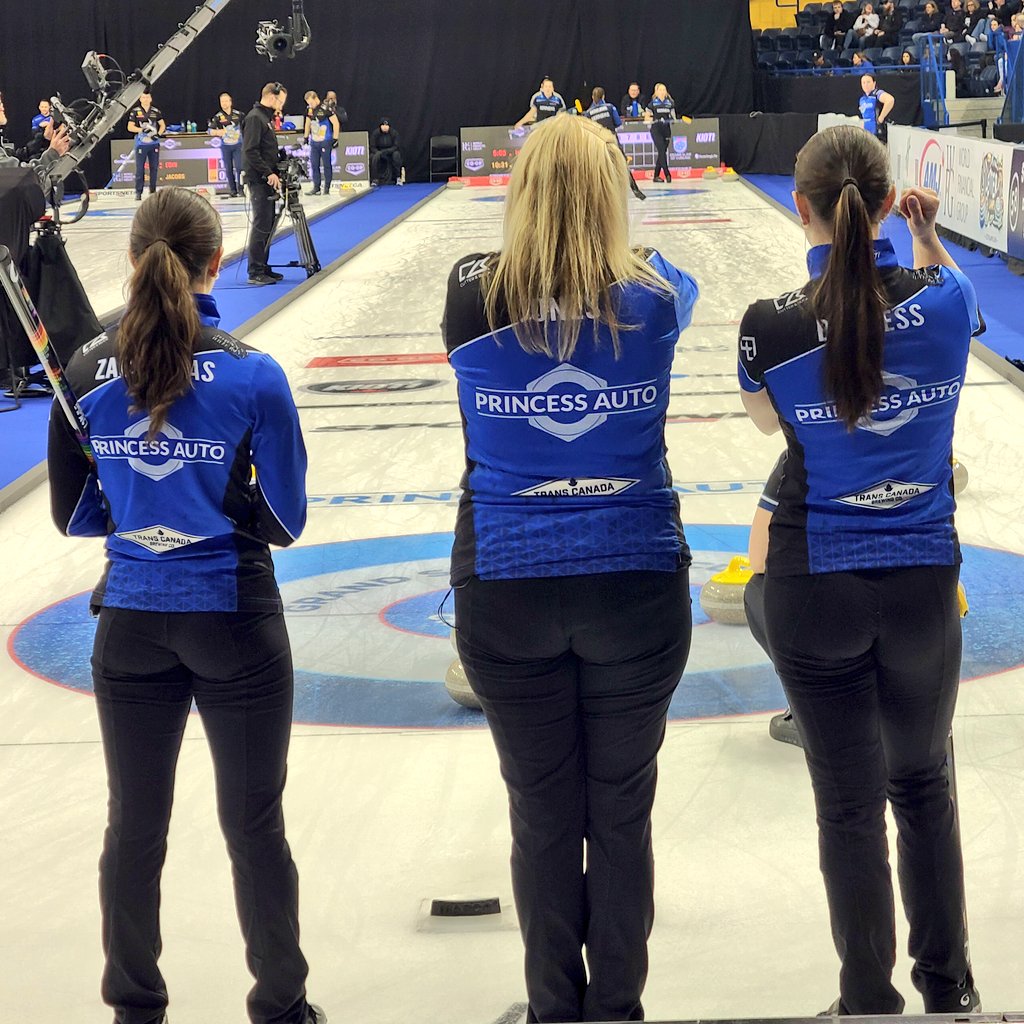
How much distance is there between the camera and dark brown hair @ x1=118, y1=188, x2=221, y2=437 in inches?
87.4

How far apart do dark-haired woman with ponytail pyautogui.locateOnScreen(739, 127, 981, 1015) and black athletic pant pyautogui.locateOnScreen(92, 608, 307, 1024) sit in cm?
86

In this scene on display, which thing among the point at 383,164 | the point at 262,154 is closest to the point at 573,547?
the point at 262,154

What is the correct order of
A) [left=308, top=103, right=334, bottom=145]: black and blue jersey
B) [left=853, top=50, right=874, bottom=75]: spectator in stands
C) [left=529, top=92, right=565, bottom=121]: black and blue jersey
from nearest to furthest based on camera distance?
1. [left=308, top=103, right=334, bottom=145]: black and blue jersey
2. [left=529, top=92, right=565, bottom=121]: black and blue jersey
3. [left=853, top=50, right=874, bottom=75]: spectator in stands

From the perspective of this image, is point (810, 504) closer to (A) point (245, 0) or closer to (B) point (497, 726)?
(B) point (497, 726)

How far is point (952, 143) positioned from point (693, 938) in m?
12.3

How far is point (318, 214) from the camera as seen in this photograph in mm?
20594

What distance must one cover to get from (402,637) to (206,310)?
2364 millimetres

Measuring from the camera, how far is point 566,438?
85.4 inches

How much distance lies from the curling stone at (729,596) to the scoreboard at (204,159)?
2150 cm

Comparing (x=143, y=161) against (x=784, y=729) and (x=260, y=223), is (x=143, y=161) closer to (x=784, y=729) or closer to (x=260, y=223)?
(x=260, y=223)

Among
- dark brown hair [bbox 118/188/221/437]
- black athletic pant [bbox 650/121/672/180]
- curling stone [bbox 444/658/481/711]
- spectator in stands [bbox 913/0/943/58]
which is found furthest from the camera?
spectator in stands [bbox 913/0/943/58]

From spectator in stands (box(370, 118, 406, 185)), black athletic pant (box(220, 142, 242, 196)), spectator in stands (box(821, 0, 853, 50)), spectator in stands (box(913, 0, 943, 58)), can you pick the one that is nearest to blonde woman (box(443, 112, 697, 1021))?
black athletic pant (box(220, 142, 242, 196))

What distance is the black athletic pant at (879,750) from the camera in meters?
2.23

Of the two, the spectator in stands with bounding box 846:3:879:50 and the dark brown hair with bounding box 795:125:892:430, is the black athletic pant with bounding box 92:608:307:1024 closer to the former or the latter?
the dark brown hair with bounding box 795:125:892:430
